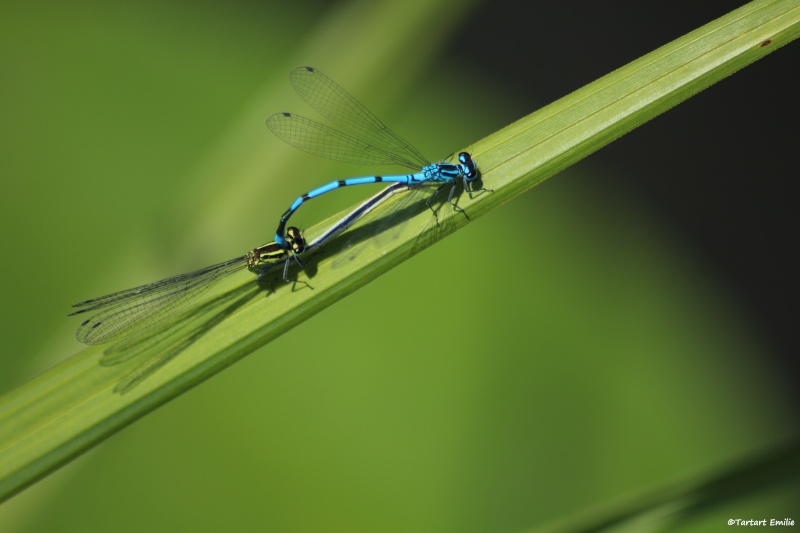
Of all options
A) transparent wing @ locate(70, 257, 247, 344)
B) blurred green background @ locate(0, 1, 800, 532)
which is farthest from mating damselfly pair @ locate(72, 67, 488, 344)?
blurred green background @ locate(0, 1, 800, 532)

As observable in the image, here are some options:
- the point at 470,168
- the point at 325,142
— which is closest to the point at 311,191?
the point at 325,142

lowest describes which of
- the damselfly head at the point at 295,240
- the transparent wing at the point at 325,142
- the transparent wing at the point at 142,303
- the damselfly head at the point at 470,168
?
the transparent wing at the point at 142,303

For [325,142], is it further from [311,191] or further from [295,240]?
[295,240]

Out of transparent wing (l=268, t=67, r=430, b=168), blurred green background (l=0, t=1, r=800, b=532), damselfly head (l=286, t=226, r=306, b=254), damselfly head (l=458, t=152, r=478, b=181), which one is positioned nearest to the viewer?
damselfly head (l=458, t=152, r=478, b=181)

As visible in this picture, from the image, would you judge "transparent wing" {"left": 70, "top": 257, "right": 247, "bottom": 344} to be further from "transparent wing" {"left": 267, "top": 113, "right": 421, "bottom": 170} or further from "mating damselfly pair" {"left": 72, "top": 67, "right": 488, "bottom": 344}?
"transparent wing" {"left": 267, "top": 113, "right": 421, "bottom": 170}

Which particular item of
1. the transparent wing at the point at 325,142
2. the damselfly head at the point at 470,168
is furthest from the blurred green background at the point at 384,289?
the damselfly head at the point at 470,168

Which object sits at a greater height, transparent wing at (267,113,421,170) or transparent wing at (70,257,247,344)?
transparent wing at (267,113,421,170)

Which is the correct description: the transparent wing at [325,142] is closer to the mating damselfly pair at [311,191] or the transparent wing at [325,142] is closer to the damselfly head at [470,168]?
the mating damselfly pair at [311,191]
